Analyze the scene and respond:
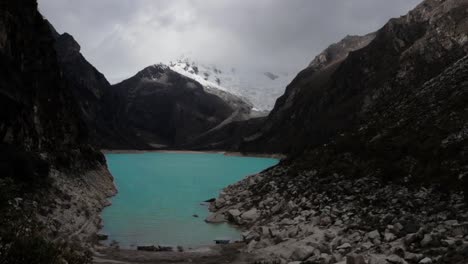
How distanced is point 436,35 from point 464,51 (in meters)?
16.9

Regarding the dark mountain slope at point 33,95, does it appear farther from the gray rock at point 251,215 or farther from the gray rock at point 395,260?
the gray rock at point 395,260

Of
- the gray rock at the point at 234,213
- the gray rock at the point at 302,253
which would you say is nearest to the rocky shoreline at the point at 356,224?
the gray rock at the point at 302,253

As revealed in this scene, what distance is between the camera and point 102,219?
3825cm

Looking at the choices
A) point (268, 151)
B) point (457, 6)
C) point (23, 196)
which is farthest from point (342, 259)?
point (268, 151)

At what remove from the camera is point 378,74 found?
412ft

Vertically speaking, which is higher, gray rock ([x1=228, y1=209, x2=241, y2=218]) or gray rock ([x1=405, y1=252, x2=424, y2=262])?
gray rock ([x1=228, y1=209, x2=241, y2=218])

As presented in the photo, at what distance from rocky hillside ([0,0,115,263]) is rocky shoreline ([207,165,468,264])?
36.4 ft

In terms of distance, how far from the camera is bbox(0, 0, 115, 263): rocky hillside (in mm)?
30219

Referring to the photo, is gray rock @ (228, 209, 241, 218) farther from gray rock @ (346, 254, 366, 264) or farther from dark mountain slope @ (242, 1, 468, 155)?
gray rock @ (346, 254, 366, 264)

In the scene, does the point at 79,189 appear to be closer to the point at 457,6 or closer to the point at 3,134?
the point at 3,134

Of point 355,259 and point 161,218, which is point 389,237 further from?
point 161,218

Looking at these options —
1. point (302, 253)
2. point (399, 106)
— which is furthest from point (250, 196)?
point (302, 253)

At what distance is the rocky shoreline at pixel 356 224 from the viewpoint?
18.0 metres

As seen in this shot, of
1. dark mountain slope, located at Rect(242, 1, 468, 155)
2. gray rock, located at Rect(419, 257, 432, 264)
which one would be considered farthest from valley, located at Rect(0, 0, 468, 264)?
dark mountain slope, located at Rect(242, 1, 468, 155)
